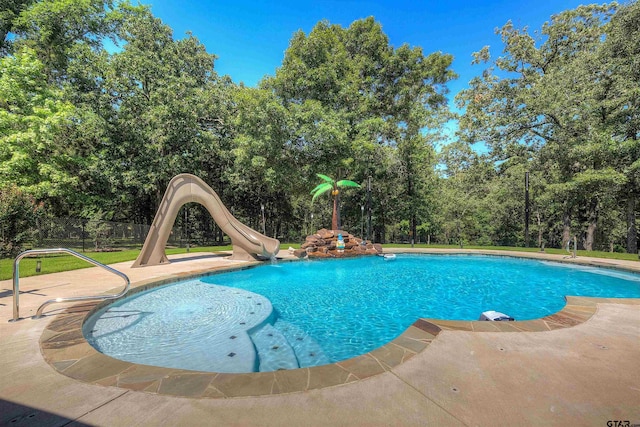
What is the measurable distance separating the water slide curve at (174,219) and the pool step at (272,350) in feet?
24.2

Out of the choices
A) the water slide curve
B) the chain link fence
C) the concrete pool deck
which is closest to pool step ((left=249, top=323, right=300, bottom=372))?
the concrete pool deck

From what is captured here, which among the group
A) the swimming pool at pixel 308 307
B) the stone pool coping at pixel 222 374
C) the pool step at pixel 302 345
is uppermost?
the stone pool coping at pixel 222 374

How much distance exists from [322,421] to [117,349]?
389cm

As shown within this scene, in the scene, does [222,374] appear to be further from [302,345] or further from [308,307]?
[308,307]

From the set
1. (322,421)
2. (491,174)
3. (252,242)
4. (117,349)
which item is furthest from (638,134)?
(117,349)

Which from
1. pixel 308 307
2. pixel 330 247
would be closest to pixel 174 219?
pixel 308 307

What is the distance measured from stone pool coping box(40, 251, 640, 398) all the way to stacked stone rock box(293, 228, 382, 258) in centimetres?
1094

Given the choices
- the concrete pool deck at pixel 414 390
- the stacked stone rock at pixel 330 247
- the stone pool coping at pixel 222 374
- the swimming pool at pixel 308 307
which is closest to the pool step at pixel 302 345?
the swimming pool at pixel 308 307

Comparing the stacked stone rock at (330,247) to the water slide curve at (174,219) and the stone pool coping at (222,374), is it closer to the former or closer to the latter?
the water slide curve at (174,219)

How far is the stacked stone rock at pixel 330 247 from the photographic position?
594 inches

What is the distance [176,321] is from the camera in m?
5.55

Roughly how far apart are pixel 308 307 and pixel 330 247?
27.7ft

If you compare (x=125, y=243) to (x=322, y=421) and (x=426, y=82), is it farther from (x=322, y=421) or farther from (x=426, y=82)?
(x=426, y=82)

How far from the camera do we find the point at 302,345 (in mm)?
4867
